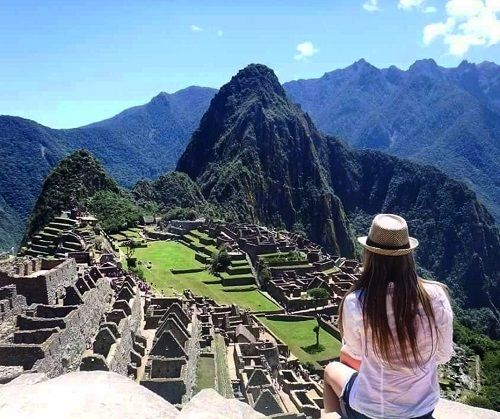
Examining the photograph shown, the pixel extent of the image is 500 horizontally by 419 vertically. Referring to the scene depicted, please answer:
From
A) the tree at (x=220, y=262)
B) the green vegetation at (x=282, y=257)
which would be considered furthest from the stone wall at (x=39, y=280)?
the green vegetation at (x=282, y=257)

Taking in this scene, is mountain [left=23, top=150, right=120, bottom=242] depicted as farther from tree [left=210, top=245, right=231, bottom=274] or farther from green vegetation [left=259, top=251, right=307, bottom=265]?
green vegetation [left=259, top=251, right=307, bottom=265]

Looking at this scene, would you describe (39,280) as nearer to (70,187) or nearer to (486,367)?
(486,367)

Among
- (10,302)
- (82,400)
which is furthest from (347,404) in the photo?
(10,302)

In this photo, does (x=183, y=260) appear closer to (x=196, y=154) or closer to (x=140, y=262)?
(x=140, y=262)

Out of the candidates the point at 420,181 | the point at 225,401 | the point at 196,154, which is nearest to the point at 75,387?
the point at 225,401

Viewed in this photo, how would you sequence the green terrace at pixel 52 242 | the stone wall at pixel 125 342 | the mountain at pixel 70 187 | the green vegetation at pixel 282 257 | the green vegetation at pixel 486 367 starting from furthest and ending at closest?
the mountain at pixel 70 187, the green vegetation at pixel 282 257, the green terrace at pixel 52 242, the green vegetation at pixel 486 367, the stone wall at pixel 125 342

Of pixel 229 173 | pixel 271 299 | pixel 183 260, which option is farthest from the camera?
pixel 229 173

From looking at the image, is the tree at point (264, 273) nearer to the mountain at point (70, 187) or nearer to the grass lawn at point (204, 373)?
the grass lawn at point (204, 373)
